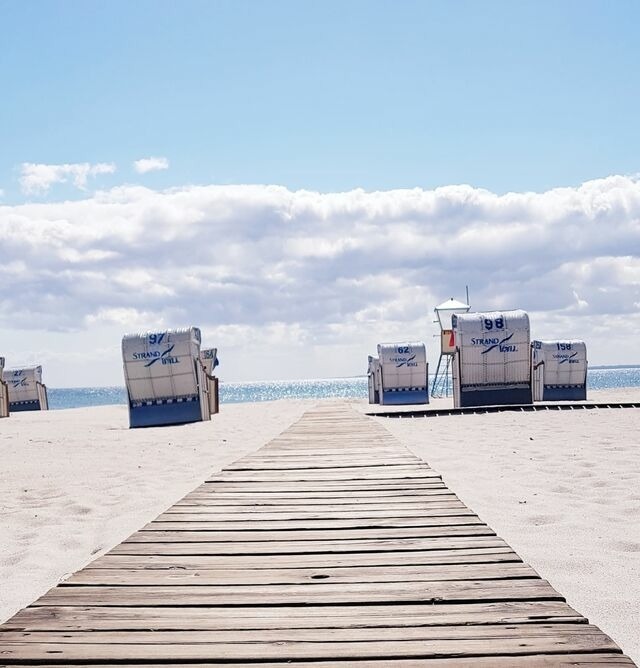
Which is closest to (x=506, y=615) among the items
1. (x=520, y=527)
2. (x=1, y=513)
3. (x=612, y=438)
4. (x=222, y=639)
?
(x=222, y=639)

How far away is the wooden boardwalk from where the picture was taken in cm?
227

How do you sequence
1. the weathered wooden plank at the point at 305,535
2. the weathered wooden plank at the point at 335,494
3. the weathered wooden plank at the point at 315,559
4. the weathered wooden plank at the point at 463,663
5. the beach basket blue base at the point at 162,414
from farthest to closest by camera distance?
the beach basket blue base at the point at 162,414, the weathered wooden plank at the point at 335,494, the weathered wooden plank at the point at 305,535, the weathered wooden plank at the point at 315,559, the weathered wooden plank at the point at 463,663

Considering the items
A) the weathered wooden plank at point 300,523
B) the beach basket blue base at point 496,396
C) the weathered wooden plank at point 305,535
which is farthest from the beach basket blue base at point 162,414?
the weathered wooden plank at point 305,535

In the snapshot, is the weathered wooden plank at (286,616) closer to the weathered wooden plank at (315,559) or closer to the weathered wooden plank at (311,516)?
the weathered wooden plank at (315,559)

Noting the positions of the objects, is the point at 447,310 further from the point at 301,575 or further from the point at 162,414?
the point at 301,575

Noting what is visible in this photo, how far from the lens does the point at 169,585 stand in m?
3.04

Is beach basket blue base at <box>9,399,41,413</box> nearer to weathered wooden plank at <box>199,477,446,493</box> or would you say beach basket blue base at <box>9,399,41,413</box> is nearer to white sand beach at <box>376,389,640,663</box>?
white sand beach at <box>376,389,640,663</box>

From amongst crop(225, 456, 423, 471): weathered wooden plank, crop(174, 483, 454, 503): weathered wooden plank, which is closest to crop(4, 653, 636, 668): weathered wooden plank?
crop(174, 483, 454, 503): weathered wooden plank

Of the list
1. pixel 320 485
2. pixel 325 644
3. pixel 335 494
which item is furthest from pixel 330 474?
pixel 325 644

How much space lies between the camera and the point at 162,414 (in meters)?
20.3

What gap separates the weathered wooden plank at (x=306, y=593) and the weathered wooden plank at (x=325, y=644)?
12.8 inches

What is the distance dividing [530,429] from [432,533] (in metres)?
10.8

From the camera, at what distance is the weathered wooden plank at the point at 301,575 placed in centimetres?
306

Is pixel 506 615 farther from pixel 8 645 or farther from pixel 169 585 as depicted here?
pixel 8 645
